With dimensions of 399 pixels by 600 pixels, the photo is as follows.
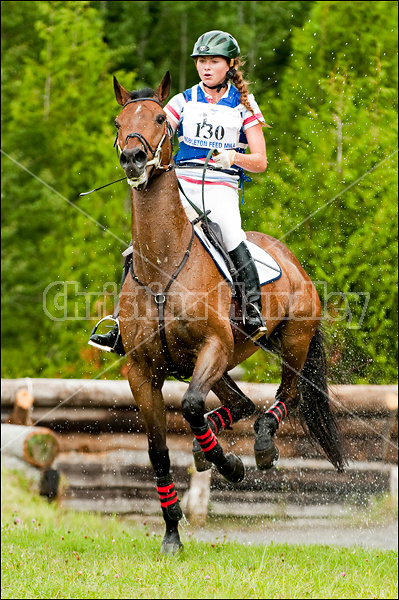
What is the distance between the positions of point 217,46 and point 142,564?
3789mm

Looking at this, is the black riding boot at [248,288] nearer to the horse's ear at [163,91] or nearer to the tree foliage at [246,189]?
the tree foliage at [246,189]

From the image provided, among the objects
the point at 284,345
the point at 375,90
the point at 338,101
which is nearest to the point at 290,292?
the point at 284,345

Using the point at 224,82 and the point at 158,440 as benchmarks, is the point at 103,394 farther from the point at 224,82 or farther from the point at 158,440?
the point at 224,82

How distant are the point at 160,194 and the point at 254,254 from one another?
131 cm

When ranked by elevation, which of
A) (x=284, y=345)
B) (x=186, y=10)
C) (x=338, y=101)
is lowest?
(x=284, y=345)

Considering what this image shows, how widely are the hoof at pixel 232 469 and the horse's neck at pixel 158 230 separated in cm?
144

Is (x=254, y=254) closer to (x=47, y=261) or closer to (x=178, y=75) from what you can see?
(x=47, y=261)

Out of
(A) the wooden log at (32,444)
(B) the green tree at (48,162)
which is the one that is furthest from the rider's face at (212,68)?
(B) the green tree at (48,162)

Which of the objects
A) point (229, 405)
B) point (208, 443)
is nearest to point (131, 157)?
point (208, 443)

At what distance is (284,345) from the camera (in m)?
7.25

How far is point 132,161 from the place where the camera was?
16.4 feet

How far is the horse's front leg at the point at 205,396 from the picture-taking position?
18.0ft

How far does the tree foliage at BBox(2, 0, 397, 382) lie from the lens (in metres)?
9.51

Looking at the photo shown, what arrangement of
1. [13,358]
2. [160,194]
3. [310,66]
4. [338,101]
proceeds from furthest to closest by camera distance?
[13,358] < [310,66] < [338,101] < [160,194]
